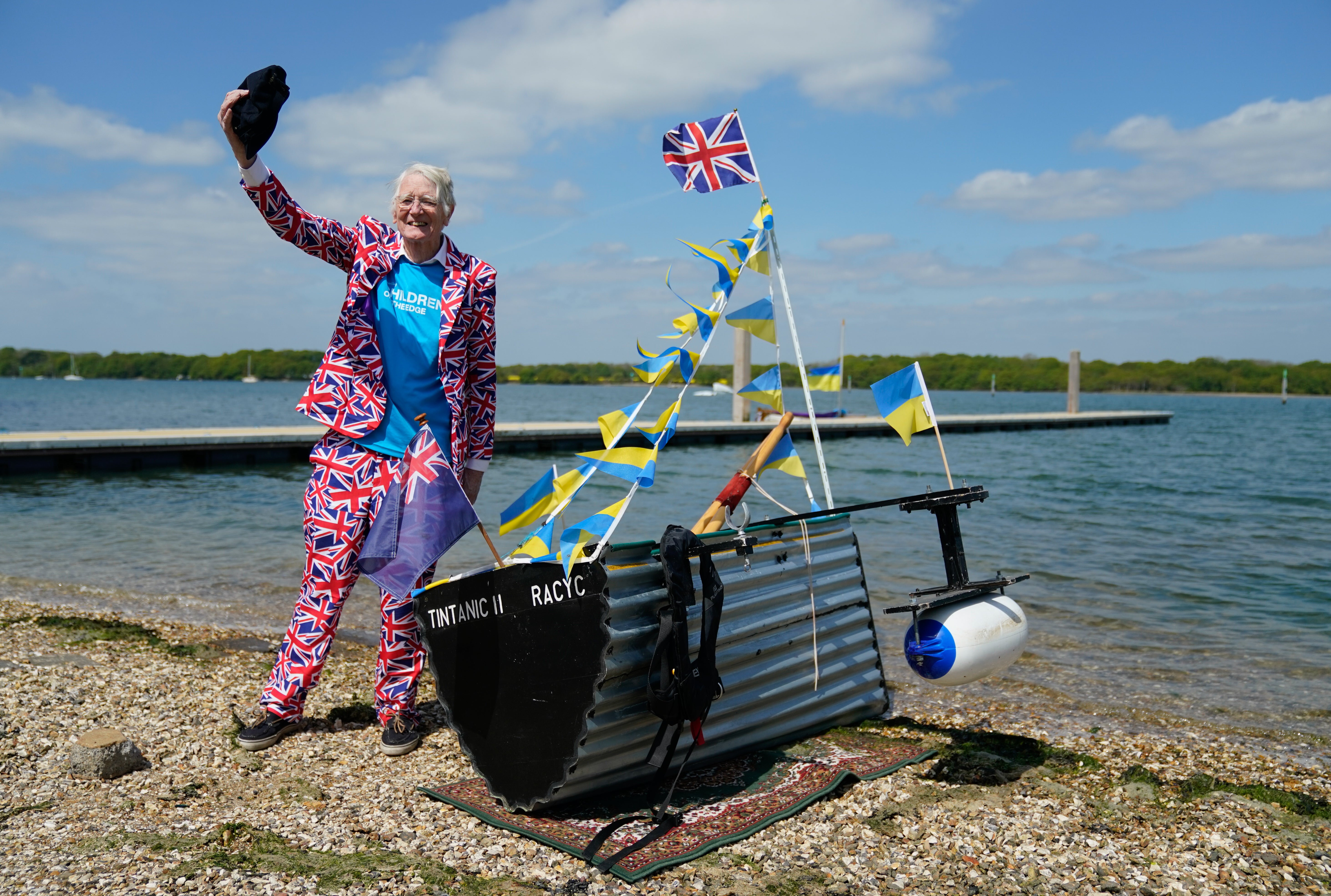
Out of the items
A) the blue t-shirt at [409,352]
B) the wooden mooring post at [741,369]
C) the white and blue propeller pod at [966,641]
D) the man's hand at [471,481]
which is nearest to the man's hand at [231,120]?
the blue t-shirt at [409,352]

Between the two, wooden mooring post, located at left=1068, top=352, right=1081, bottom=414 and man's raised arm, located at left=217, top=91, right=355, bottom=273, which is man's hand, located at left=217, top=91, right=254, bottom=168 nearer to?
man's raised arm, located at left=217, top=91, right=355, bottom=273

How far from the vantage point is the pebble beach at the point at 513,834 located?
9.63 feet

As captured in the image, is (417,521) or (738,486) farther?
(738,486)

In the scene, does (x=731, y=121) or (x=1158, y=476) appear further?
(x=1158, y=476)

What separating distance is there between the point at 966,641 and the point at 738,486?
1.11 metres

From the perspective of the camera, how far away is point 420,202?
12.5 ft

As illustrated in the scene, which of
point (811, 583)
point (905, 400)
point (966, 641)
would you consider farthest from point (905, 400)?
point (966, 641)

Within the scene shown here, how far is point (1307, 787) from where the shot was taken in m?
4.21

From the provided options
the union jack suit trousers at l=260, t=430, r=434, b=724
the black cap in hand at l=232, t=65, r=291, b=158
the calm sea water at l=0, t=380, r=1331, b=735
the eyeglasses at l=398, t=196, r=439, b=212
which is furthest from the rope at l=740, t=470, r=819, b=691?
the calm sea water at l=0, t=380, r=1331, b=735

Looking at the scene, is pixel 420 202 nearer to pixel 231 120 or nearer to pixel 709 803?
pixel 231 120

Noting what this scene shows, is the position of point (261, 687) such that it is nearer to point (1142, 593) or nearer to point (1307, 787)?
point (1307, 787)

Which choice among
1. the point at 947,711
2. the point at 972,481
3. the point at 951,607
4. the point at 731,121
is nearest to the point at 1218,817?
the point at 951,607

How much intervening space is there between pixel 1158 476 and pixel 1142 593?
1705 centimetres

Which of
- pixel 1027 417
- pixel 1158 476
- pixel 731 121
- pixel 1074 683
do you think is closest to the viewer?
pixel 731 121
